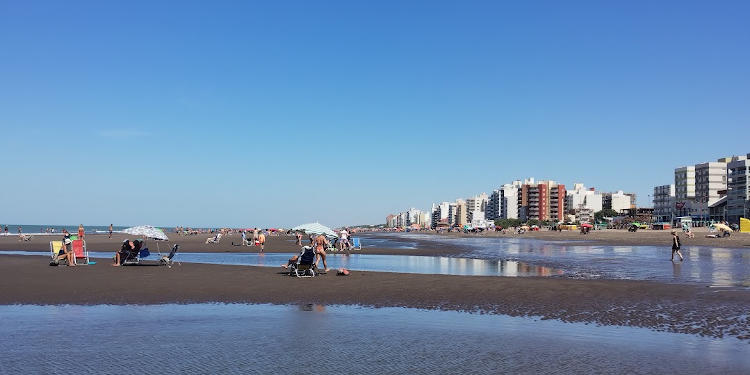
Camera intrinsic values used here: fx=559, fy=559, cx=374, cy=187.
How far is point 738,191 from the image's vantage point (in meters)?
146

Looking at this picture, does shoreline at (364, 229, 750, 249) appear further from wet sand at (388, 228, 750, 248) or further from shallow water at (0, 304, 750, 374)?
shallow water at (0, 304, 750, 374)

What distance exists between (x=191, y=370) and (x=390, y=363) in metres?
3.02

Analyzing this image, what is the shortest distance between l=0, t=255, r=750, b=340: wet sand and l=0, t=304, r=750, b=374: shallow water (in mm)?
1586

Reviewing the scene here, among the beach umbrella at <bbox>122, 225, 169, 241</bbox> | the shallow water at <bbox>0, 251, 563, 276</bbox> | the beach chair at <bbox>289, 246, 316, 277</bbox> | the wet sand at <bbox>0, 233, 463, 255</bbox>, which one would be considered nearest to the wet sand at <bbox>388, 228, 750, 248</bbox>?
the wet sand at <bbox>0, 233, 463, 255</bbox>

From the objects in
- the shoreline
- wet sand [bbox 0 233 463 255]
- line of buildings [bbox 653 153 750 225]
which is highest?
line of buildings [bbox 653 153 750 225]

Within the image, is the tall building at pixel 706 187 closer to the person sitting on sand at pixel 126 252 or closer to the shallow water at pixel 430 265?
the shallow water at pixel 430 265

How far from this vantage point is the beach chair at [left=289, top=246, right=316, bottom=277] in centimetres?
2159

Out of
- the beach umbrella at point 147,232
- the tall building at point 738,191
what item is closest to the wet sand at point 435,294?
the beach umbrella at point 147,232

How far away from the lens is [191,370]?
8.27 metres

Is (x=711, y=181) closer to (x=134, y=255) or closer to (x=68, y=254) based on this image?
(x=134, y=255)

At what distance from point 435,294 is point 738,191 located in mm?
158304

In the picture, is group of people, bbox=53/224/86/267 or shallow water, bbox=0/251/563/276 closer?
shallow water, bbox=0/251/563/276

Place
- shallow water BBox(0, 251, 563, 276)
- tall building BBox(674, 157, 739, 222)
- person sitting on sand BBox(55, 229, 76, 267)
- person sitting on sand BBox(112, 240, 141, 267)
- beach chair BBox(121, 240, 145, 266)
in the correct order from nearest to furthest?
shallow water BBox(0, 251, 563, 276) → person sitting on sand BBox(55, 229, 76, 267) → person sitting on sand BBox(112, 240, 141, 267) → beach chair BBox(121, 240, 145, 266) → tall building BBox(674, 157, 739, 222)

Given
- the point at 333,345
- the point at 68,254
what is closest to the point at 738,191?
the point at 68,254
